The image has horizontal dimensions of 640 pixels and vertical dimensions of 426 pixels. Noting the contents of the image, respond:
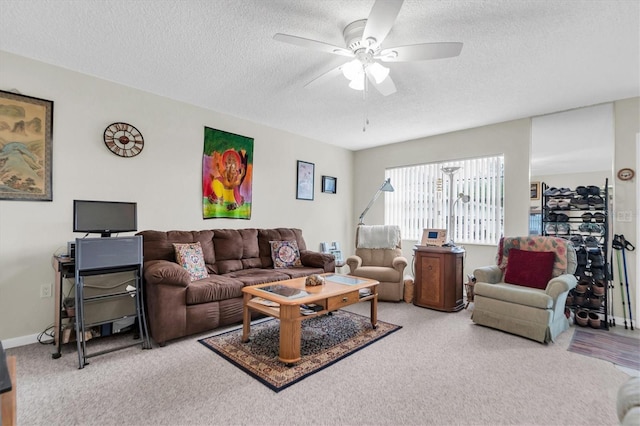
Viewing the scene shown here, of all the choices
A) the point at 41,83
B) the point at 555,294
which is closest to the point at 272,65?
the point at 41,83

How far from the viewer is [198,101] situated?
3.66 m

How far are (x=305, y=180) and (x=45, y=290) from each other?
3497 mm

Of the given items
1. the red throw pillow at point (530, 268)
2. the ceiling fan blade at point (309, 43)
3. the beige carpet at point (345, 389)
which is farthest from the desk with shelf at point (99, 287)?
the red throw pillow at point (530, 268)

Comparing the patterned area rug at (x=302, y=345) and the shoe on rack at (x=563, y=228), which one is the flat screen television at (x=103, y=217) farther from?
the shoe on rack at (x=563, y=228)

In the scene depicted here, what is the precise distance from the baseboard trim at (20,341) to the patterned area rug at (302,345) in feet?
4.76

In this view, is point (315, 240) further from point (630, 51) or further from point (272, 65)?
point (630, 51)

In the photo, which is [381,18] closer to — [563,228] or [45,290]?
[563,228]

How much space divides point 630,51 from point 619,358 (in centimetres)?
249

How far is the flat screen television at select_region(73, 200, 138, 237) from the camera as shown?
8.34 ft

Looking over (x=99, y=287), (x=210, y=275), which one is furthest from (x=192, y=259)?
(x=99, y=287)

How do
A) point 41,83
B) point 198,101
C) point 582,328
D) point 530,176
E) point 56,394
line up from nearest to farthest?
point 56,394 < point 41,83 < point 582,328 < point 198,101 < point 530,176

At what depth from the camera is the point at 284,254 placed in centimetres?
409

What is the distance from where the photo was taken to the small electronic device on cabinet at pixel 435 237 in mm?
4136

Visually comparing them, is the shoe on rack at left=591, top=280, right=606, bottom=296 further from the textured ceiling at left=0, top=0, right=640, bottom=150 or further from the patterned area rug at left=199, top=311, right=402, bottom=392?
the patterned area rug at left=199, top=311, right=402, bottom=392
